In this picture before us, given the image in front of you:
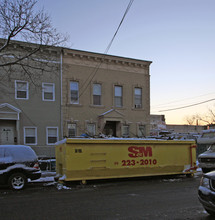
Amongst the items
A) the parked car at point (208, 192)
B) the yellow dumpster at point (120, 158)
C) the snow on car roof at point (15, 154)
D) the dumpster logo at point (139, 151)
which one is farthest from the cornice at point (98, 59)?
the parked car at point (208, 192)

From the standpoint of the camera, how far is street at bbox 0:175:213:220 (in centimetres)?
607

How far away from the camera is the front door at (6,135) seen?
18328mm

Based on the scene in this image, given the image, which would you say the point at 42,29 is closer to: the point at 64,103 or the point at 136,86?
the point at 64,103

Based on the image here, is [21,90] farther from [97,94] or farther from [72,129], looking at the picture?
[97,94]

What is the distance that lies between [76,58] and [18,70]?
4484 millimetres

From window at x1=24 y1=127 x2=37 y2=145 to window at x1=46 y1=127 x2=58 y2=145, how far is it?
0.92 m

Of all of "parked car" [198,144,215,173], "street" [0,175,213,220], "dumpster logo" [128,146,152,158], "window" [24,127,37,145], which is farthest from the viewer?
"window" [24,127,37,145]

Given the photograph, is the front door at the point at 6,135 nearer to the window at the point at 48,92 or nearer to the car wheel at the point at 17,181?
the window at the point at 48,92

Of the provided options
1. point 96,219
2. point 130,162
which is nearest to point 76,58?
point 130,162

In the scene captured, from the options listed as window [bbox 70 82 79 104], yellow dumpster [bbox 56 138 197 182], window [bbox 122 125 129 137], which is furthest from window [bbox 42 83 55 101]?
yellow dumpster [bbox 56 138 197 182]

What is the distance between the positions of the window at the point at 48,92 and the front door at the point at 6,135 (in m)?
3.18

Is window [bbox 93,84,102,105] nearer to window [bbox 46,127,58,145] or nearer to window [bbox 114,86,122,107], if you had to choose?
window [bbox 114,86,122,107]

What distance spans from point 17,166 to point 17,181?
0.54 meters

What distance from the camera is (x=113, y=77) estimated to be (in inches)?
877
